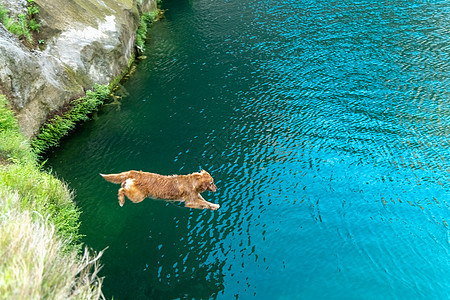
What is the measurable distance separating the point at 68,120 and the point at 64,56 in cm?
449

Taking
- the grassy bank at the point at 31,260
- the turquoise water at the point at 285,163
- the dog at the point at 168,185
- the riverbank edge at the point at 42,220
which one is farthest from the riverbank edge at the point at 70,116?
the grassy bank at the point at 31,260

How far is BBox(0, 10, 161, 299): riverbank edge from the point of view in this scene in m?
5.68

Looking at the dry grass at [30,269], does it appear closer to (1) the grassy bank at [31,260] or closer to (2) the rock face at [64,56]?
(1) the grassy bank at [31,260]

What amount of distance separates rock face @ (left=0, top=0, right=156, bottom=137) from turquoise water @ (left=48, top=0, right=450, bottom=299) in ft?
6.16

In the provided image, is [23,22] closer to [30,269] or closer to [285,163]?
[285,163]

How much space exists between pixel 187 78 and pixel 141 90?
3160 millimetres

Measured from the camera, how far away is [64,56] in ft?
71.1

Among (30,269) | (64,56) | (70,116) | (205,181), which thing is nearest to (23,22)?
(64,56)

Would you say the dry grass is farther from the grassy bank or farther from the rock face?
the rock face

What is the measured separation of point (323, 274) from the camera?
11992mm

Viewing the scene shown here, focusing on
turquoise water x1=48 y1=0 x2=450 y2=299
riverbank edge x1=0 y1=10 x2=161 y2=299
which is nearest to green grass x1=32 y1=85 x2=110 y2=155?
riverbank edge x1=0 y1=10 x2=161 y2=299

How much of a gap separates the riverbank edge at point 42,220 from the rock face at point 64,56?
0.87 meters

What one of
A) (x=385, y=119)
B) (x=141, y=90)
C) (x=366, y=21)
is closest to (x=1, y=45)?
(x=141, y=90)

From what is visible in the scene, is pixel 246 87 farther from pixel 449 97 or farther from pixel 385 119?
pixel 449 97
